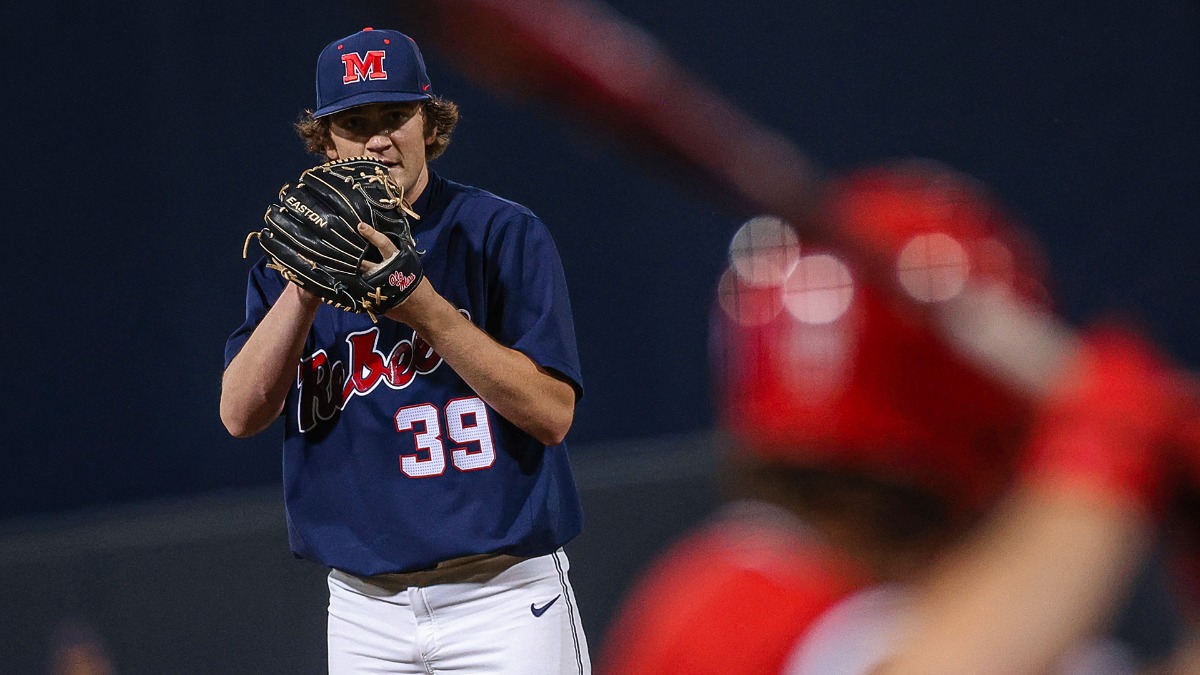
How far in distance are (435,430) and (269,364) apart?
0.22m

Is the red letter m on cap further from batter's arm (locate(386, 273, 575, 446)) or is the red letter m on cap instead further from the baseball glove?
batter's arm (locate(386, 273, 575, 446))

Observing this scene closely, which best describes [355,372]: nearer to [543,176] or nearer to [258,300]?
[258,300]

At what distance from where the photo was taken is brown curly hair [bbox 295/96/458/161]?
1801mm

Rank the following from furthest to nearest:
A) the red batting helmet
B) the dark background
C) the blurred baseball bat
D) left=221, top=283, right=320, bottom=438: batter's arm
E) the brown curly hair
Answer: the dark background
the brown curly hair
left=221, top=283, right=320, bottom=438: batter's arm
the red batting helmet
the blurred baseball bat

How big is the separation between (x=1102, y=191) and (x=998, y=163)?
229 millimetres

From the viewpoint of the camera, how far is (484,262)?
174cm

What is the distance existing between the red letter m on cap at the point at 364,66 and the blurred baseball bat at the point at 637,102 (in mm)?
1148

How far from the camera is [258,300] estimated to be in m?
1.81

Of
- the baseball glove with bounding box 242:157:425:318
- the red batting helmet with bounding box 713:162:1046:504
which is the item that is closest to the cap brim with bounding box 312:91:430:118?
the baseball glove with bounding box 242:157:425:318

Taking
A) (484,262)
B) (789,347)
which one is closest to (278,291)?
(484,262)

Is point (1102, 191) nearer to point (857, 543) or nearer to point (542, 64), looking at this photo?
point (857, 543)

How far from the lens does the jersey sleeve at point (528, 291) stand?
1706 mm

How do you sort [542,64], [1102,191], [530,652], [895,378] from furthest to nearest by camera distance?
[1102,191], [530,652], [895,378], [542,64]

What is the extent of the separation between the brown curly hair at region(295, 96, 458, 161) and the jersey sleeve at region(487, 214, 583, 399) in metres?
0.19
